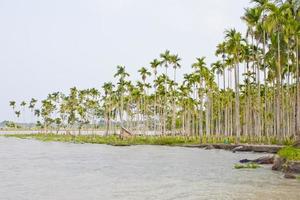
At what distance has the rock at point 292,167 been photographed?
31653mm

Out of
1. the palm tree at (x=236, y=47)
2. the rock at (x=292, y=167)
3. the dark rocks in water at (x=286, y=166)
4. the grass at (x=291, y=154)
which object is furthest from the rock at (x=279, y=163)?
the palm tree at (x=236, y=47)

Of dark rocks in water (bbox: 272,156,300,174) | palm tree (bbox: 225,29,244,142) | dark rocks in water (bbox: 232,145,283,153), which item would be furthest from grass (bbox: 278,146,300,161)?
palm tree (bbox: 225,29,244,142)

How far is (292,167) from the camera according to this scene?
32.2 metres

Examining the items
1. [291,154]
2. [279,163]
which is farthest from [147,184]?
[279,163]

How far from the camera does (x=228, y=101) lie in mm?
110688

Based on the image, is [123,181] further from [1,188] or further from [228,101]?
[228,101]

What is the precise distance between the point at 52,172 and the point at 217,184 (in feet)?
54.2

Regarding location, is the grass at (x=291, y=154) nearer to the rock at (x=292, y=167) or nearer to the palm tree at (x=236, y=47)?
the rock at (x=292, y=167)

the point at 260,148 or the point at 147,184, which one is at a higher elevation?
the point at 260,148

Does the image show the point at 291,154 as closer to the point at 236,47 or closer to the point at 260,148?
the point at 260,148

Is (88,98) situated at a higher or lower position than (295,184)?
higher

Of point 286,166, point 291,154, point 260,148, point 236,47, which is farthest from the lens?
point 236,47

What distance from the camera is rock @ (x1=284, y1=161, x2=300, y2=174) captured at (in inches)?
1246

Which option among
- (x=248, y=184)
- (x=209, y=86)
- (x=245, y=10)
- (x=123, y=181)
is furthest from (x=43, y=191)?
(x=209, y=86)
